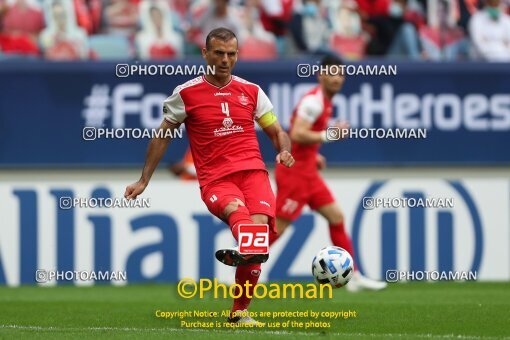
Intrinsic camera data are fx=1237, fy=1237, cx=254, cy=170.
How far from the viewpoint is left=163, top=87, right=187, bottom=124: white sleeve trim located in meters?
9.68

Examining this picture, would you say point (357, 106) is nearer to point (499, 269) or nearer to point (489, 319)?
point (499, 269)

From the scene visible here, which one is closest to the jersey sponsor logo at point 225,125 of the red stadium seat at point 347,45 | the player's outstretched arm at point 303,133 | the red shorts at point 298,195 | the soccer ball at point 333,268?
the soccer ball at point 333,268

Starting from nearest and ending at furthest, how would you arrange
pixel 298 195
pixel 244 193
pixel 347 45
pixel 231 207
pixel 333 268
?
pixel 231 207 → pixel 244 193 → pixel 333 268 → pixel 298 195 → pixel 347 45

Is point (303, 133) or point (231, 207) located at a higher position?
point (303, 133)

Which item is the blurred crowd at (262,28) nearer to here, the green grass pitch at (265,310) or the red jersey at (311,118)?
the red jersey at (311,118)

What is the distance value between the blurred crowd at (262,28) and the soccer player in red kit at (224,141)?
20.4ft

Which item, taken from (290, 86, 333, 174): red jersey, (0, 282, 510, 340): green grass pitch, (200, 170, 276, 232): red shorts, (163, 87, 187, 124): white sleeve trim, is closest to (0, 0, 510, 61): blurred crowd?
(290, 86, 333, 174): red jersey

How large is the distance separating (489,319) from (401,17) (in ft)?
26.1

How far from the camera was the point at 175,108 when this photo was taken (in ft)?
31.8

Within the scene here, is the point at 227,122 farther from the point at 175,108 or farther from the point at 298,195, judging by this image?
the point at 298,195

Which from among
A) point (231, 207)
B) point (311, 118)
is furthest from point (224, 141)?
point (311, 118)

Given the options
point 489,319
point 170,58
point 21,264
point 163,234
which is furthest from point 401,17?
point 489,319

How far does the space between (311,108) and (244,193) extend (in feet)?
13.3

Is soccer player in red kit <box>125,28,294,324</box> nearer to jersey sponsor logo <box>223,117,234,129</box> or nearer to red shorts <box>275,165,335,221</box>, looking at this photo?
jersey sponsor logo <box>223,117,234,129</box>
